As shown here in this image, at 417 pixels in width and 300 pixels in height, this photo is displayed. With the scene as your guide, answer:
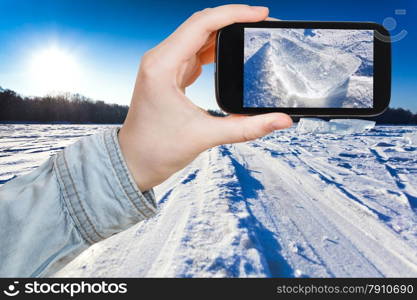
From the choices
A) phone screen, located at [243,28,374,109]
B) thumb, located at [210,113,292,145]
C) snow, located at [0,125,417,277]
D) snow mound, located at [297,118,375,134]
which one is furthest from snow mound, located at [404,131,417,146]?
thumb, located at [210,113,292,145]

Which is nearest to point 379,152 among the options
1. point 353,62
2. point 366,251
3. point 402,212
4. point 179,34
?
point 402,212

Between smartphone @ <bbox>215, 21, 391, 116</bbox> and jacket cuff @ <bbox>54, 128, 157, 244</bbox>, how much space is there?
401 millimetres

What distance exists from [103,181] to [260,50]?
26.5 inches

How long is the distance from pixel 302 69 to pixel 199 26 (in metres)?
0.49

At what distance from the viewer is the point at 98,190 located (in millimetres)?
800

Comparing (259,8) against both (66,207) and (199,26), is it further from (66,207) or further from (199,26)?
(66,207)

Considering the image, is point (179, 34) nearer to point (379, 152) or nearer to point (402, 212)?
point (402, 212)

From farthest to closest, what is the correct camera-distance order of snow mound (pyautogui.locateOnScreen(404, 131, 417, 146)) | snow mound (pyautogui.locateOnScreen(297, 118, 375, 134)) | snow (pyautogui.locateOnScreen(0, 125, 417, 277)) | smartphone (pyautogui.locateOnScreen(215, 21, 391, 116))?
snow mound (pyautogui.locateOnScreen(297, 118, 375, 134)), snow mound (pyautogui.locateOnScreen(404, 131, 417, 146)), snow (pyautogui.locateOnScreen(0, 125, 417, 277)), smartphone (pyautogui.locateOnScreen(215, 21, 391, 116))

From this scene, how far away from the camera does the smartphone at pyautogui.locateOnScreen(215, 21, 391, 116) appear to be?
3.23ft

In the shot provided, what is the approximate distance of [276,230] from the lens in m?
2.47

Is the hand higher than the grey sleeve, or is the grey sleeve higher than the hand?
the hand

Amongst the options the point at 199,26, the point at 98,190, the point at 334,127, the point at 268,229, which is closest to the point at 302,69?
the point at 199,26

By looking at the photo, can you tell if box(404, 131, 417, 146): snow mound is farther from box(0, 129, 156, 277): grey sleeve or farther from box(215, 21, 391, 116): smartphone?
box(0, 129, 156, 277): grey sleeve

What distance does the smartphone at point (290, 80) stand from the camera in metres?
0.98
